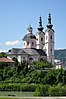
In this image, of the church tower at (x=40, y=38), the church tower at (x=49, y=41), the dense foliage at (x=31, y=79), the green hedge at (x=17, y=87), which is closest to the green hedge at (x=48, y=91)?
the dense foliage at (x=31, y=79)

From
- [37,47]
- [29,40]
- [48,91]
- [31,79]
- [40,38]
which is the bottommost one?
[48,91]

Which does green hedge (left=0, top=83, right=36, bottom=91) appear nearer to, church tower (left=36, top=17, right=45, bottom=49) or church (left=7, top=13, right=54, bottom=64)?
church (left=7, top=13, right=54, bottom=64)

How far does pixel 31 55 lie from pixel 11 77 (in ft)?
70.3

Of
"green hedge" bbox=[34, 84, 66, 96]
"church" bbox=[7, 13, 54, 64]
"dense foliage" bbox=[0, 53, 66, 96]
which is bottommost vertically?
"green hedge" bbox=[34, 84, 66, 96]

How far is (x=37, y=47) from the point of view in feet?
322

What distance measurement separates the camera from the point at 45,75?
66062mm

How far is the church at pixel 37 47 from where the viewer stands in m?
88.7

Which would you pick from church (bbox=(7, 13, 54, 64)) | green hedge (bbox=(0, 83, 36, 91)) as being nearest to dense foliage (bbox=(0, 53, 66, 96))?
green hedge (bbox=(0, 83, 36, 91))

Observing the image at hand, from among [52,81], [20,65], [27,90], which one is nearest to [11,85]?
[27,90]

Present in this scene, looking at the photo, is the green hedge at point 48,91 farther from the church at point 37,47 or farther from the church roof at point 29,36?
the church roof at point 29,36

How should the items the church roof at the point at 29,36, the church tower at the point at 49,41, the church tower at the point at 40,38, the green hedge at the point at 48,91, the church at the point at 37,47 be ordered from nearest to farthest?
1. the green hedge at the point at 48,91
2. the church at the point at 37,47
3. the church tower at the point at 49,41
4. the church roof at the point at 29,36
5. the church tower at the point at 40,38

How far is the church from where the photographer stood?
3492 inches

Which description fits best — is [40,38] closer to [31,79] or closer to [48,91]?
[31,79]

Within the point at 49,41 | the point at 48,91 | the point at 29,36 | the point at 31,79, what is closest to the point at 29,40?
the point at 29,36
